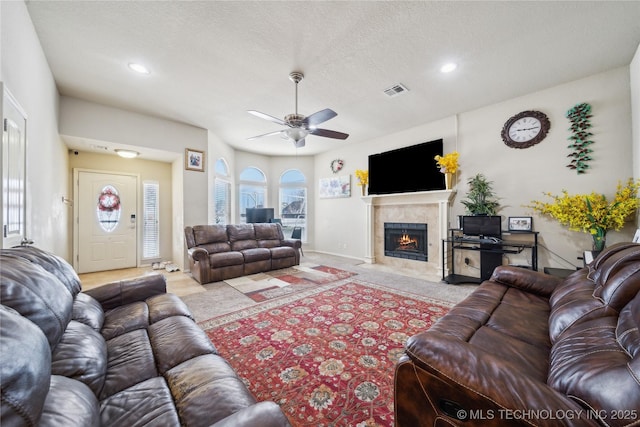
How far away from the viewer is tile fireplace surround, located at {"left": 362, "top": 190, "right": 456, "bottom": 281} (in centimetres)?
441

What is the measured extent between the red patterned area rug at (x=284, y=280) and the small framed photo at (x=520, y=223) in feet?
8.64

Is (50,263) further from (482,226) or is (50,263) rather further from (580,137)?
(580,137)

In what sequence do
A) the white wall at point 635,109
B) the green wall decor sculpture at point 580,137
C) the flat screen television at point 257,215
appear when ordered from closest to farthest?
the white wall at point 635,109, the green wall decor sculpture at point 580,137, the flat screen television at point 257,215

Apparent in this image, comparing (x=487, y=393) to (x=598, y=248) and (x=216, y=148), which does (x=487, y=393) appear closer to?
(x=598, y=248)

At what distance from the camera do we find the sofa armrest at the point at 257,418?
0.65 m

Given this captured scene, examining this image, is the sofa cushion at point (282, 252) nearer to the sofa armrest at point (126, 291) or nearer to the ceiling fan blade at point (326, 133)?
the ceiling fan blade at point (326, 133)

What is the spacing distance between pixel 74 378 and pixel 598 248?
4.58 meters

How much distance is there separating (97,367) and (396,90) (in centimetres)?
398

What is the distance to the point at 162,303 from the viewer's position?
71.7 inches

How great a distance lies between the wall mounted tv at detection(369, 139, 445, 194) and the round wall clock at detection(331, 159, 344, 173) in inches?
39.0

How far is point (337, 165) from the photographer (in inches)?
251

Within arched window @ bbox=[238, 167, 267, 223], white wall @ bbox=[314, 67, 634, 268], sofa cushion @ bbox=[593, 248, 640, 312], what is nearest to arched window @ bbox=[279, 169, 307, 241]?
arched window @ bbox=[238, 167, 267, 223]

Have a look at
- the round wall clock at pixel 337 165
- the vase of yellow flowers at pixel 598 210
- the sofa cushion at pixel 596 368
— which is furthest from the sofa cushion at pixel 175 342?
the round wall clock at pixel 337 165

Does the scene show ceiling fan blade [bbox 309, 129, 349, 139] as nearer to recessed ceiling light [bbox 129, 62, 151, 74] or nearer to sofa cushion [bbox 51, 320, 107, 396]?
recessed ceiling light [bbox 129, 62, 151, 74]
